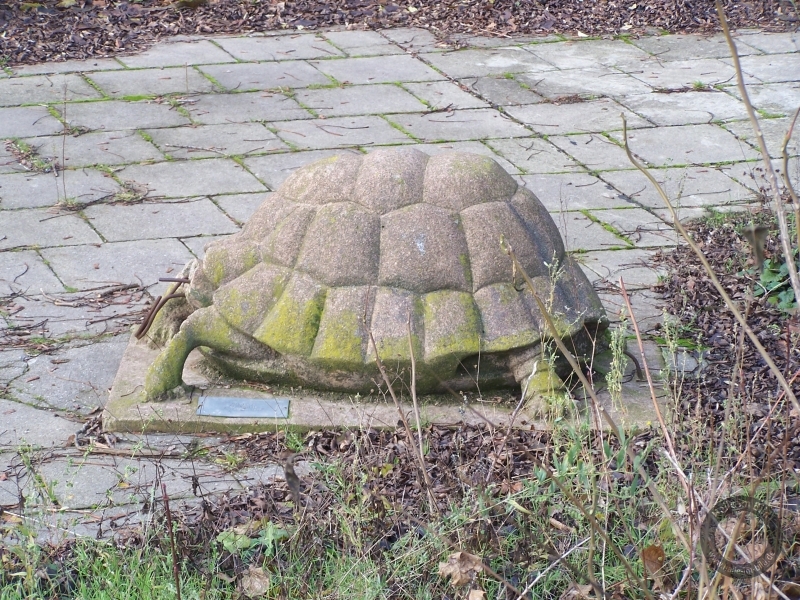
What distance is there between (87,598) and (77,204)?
3.92m

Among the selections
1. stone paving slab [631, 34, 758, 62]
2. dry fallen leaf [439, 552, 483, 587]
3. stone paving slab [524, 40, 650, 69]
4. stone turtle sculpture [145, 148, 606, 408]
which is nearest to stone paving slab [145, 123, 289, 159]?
stone turtle sculpture [145, 148, 606, 408]

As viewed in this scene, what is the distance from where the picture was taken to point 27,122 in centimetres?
788

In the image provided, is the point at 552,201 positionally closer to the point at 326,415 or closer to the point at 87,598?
the point at 326,415

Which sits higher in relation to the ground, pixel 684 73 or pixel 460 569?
pixel 460 569

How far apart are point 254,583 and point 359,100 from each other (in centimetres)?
588

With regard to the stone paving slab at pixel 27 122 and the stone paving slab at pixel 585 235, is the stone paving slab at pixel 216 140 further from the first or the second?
the stone paving slab at pixel 585 235

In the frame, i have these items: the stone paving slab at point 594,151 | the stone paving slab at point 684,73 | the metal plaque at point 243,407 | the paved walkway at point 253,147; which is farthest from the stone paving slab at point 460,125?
the metal plaque at point 243,407

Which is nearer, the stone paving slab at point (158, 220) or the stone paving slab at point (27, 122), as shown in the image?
the stone paving slab at point (158, 220)

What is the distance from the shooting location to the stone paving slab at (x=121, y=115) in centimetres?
791

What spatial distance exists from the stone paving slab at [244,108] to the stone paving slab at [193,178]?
877mm

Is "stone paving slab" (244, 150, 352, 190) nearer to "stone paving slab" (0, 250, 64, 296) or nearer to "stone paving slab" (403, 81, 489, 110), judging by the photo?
"stone paving slab" (403, 81, 489, 110)

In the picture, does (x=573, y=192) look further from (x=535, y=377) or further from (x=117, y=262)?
(x=117, y=262)

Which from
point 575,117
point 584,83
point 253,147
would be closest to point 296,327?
point 253,147

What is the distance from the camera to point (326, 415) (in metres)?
4.30
